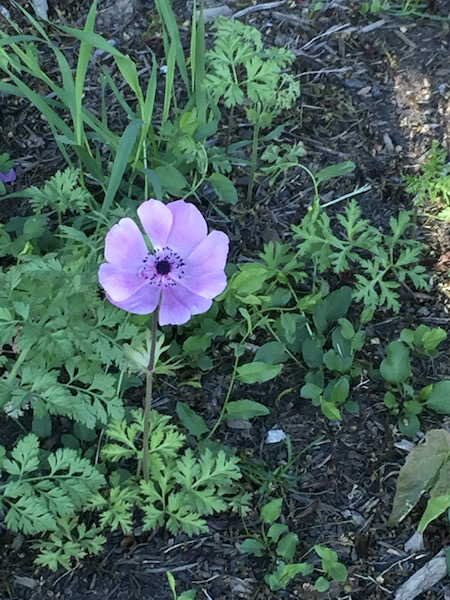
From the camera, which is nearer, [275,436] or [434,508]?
[434,508]

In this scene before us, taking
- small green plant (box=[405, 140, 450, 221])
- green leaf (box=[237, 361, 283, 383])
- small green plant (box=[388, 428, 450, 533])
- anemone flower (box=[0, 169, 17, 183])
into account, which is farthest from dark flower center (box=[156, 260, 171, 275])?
anemone flower (box=[0, 169, 17, 183])

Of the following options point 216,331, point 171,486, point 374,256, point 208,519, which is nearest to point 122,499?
point 171,486

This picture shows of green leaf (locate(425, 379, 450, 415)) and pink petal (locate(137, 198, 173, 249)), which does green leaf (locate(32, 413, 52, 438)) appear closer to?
pink petal (locate(137, 198, 173, 249))

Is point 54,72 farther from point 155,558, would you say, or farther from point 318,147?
point 155,558

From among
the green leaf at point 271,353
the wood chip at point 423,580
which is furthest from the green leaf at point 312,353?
the wood chip at point 423,580

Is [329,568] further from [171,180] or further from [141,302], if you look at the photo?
[171,180]

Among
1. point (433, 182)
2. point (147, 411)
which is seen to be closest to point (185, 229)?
point (147, 411)

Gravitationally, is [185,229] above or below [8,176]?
above
